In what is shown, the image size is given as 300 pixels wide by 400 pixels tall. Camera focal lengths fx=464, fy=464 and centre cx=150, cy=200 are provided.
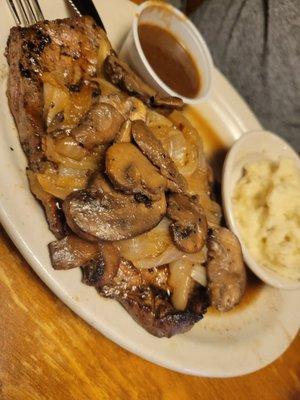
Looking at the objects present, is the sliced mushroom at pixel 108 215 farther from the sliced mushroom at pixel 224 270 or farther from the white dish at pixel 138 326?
the sliced mushroom at pixel 224 270

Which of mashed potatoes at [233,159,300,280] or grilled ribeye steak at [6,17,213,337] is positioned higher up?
grilled ribeye steak at [6,17,213,337]

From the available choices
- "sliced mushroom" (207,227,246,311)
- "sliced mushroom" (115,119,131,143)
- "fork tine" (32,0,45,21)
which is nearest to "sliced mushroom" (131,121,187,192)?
"sliced mushroom" (115,119,131,143)

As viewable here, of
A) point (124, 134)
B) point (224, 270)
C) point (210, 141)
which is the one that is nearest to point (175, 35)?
point (210, 141)

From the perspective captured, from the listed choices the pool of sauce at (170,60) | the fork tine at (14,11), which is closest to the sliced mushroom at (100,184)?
the fork tine at (14,11)

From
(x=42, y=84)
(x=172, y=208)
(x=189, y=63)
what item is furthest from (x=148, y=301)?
(x=189, y=63)

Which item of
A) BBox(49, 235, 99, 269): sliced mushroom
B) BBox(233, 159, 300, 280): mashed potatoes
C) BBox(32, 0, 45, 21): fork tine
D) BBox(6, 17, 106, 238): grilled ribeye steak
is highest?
BBox(32, 0, 45, 21): fork tine

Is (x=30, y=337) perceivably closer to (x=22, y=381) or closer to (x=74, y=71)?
(x=22, y=381)

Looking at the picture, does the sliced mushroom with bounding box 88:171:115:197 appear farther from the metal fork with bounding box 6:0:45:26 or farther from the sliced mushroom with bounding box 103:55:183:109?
the metal fork with bounding box 6:0:45:26
